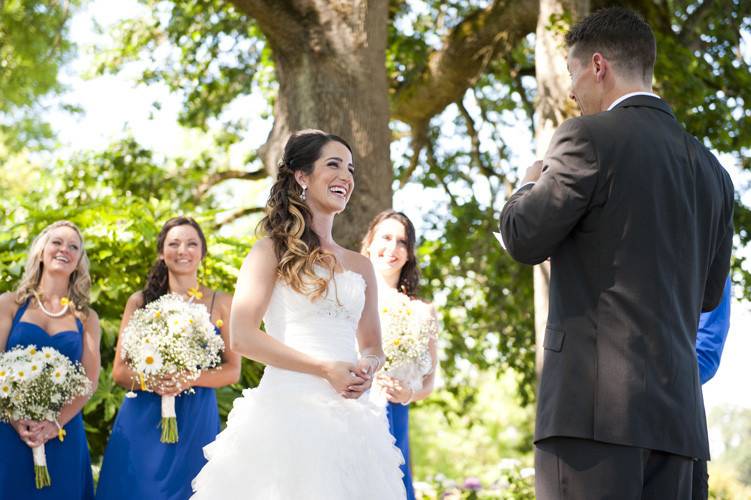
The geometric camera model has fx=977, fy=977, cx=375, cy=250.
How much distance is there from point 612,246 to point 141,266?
20.3ft

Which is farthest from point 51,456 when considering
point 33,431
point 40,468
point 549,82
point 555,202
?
point 549,82

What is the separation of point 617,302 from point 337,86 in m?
5.70

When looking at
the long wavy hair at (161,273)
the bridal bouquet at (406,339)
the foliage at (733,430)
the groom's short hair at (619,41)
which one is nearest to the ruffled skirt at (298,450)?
the groom's short hair at (619,41)

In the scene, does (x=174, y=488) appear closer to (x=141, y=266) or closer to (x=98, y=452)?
(x=98, y=452)

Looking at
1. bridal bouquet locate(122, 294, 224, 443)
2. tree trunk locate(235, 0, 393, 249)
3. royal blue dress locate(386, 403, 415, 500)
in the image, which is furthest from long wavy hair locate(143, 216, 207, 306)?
royal blue dress locate(386, 403, 415, 500)

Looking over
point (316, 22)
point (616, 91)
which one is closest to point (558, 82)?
point (316, 22)

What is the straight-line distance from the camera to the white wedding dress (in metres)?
4.26

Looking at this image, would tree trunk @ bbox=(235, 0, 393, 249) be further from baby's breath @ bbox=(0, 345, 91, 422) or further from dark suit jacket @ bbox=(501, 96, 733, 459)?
dark suit jacket @ bbox=(501, 96, 733, 459)

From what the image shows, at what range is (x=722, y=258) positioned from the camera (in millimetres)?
3443

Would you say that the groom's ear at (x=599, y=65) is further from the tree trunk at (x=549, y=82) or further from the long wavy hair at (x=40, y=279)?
the tree trunk at (x=549, y=82)

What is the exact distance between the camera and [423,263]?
12328 millimetres

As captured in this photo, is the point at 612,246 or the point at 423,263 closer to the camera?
the point at 612,246

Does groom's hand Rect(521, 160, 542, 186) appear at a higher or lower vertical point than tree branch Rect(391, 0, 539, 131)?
lower

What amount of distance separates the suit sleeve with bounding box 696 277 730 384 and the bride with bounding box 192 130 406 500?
1.48 m
